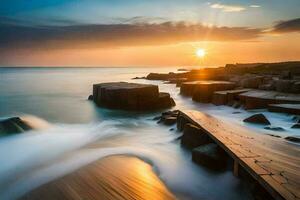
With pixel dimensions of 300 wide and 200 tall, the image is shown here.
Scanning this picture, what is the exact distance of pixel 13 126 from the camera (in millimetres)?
11195

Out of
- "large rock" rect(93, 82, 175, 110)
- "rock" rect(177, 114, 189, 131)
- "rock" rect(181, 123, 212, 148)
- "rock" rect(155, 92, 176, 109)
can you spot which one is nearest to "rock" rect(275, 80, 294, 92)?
"rock" rect(155, 92, 176, 109)

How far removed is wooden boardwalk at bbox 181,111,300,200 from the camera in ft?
12.1

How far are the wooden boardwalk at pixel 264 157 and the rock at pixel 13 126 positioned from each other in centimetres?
711

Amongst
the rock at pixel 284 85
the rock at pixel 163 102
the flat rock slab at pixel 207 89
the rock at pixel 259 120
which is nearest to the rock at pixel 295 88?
the rock at pixel 284 85

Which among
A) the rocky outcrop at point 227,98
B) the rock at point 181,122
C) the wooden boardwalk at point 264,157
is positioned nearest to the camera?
the wooden boardwalk at point 264,157

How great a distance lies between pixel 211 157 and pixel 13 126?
8.35 metres

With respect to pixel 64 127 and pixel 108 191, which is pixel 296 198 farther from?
pixel 64 127

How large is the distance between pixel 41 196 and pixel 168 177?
8.02ft

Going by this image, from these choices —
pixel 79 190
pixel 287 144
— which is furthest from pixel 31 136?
pixel 287 144

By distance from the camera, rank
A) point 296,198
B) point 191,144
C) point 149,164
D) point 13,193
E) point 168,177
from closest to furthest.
→ point 296,198 < point 13,193 < point 168,177 < point 149,164 < point 191,144

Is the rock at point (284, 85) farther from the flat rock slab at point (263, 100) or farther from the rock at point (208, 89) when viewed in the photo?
the rock at point (208, 89)

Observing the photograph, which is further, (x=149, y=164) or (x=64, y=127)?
(x=64, y=127)

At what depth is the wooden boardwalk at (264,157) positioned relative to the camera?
3.68m

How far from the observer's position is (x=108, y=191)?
5.20 metres
